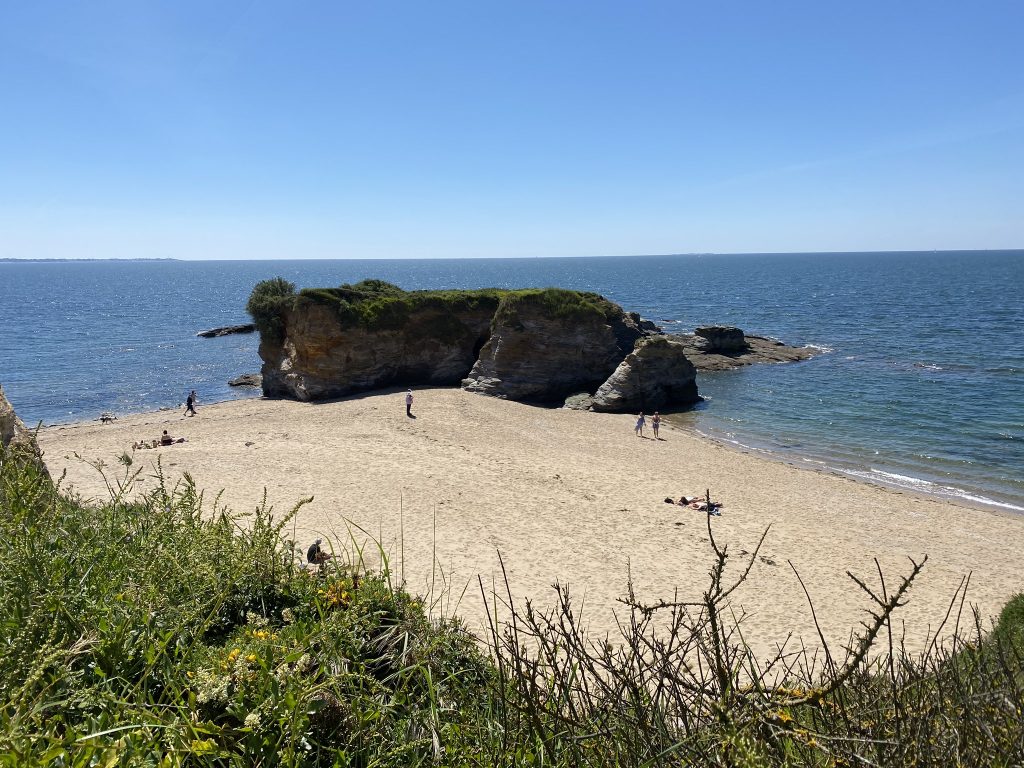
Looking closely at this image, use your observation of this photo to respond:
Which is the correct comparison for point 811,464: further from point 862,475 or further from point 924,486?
point 924,486

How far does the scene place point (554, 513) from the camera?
17609mm

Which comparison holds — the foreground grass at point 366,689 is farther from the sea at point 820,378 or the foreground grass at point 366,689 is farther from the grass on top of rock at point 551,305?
the grass on top of rock at point 551,305

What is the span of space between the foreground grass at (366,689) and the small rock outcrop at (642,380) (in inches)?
1150

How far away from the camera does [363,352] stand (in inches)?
1359

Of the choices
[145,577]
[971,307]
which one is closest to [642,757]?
[145,577]

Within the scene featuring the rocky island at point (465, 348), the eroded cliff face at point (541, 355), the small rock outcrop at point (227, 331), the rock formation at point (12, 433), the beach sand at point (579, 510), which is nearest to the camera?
the rock formation at point (12, 433)

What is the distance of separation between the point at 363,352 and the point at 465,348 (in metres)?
5.94

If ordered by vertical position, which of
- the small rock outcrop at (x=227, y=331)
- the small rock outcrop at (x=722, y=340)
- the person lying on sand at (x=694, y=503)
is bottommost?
the person lying on sand at (x=694, y=503)

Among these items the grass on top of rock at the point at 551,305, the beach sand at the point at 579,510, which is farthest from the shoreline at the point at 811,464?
the grass on top of rock at the point at 551,305

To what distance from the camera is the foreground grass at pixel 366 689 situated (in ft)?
8.44

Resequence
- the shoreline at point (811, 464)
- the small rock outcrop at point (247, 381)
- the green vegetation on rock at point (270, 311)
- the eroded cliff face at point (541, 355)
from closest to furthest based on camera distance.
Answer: the shoreline at point (811, 464) < the eroded cliff face at point (541, 355) < the green vegetation on rock at point (270, 311) < the small rock outcrop at point (247, 381)

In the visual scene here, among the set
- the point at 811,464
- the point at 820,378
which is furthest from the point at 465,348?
the point at 820,378

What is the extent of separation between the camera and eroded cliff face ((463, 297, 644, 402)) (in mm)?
34625

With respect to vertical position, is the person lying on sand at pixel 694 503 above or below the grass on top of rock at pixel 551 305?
below
